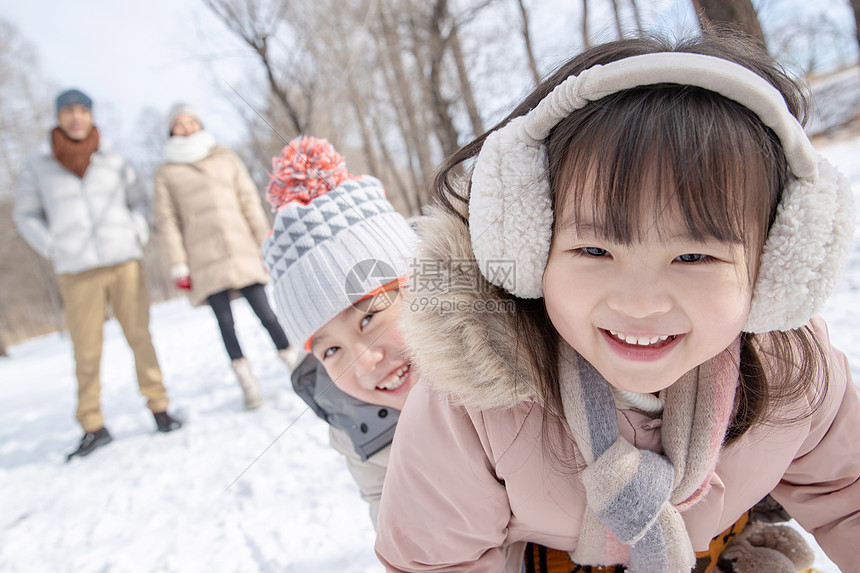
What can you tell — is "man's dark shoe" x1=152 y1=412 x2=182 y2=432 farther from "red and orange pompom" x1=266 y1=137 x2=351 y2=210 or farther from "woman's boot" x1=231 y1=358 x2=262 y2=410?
"red and orange pompom" x1=266 y1=137 x2=351 y2=210

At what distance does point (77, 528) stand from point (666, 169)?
2988mm

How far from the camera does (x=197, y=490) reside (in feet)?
7.61

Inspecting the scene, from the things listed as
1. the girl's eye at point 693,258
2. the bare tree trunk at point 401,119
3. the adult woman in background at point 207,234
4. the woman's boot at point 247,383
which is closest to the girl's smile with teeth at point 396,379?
the girl's eye at point 693,258

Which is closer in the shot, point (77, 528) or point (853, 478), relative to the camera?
point (853, 478)

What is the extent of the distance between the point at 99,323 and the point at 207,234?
3.08 ft

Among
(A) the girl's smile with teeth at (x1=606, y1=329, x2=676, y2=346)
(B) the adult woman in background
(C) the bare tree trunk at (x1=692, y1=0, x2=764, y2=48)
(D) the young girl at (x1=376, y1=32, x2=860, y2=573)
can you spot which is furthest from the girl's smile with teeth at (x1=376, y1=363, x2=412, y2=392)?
(C) the bare tree trunk at (x1=692, y1=0, x2=764, y2=48)

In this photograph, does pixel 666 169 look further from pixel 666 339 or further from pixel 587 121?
pixel 666 339

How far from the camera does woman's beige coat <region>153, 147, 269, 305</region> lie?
294 centimetres

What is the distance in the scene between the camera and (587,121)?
659mm

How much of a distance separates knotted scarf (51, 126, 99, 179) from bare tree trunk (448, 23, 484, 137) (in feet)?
12.0

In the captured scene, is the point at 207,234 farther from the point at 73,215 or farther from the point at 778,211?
the point at 778,211

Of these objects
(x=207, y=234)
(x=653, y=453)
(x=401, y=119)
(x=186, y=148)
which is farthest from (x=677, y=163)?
(x=401, y=119)

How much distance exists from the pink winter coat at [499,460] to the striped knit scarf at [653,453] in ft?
0.18

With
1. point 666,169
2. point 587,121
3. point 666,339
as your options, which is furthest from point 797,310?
point 587,121
